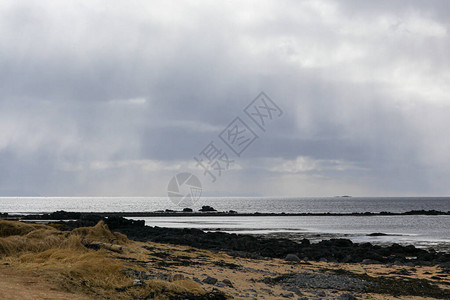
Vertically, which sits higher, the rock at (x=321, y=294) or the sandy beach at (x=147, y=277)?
the sandy beach at (x=147, y=277)

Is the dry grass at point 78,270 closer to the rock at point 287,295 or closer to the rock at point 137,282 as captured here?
the rock at point 137,282

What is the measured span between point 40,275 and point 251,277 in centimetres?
715

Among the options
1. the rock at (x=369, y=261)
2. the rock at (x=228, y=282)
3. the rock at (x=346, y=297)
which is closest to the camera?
the rock at (x=346, y=297)

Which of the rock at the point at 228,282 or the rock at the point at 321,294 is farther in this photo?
the rock at the point at 228,282

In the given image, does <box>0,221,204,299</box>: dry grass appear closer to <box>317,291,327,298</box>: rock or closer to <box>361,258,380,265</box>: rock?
<box>317,291,327,298</box>: rock

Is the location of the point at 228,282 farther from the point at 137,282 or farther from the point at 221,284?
the point at 137,282

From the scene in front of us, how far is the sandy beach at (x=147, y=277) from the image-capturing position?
31.3 feet

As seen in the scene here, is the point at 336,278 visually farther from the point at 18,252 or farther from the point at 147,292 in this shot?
the point at 18,252

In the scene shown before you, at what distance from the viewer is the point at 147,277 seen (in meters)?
11.6

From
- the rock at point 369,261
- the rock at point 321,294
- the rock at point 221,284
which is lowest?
the rock at point 369,261

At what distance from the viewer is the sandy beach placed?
9539 mm

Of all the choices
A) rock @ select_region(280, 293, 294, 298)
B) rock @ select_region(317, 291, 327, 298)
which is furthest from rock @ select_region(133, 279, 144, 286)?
rock @ select_region(317, 291, 327, 298)

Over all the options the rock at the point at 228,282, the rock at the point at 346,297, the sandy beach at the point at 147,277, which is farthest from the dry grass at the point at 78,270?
the rock at the point at 346,297

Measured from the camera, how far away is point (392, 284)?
15.0m
